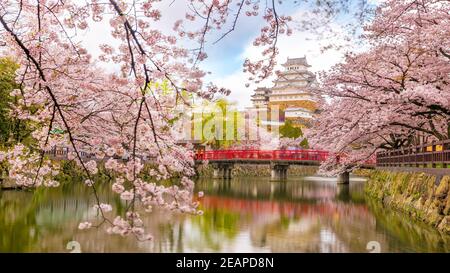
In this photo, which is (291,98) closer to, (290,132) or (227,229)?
(290,132)

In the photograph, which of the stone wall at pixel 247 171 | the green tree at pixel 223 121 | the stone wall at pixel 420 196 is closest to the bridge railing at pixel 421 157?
the stone wall at pixel 420 196

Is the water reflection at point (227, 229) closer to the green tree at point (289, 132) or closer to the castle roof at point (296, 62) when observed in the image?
the green tree at point (289, 132)

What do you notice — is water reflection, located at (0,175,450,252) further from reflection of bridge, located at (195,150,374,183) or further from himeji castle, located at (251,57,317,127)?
himeji castle, located at (251,57,317,127)

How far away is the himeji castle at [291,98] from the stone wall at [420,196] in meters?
34.3

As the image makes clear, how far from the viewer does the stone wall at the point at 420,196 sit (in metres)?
11.2

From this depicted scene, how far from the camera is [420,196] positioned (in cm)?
1409

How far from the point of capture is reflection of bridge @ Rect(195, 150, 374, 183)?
112ft

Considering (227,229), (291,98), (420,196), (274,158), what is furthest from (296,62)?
(227,229)

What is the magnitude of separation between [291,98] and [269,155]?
109 feet

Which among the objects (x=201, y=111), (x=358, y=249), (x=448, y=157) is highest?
(x=201, y=111)
